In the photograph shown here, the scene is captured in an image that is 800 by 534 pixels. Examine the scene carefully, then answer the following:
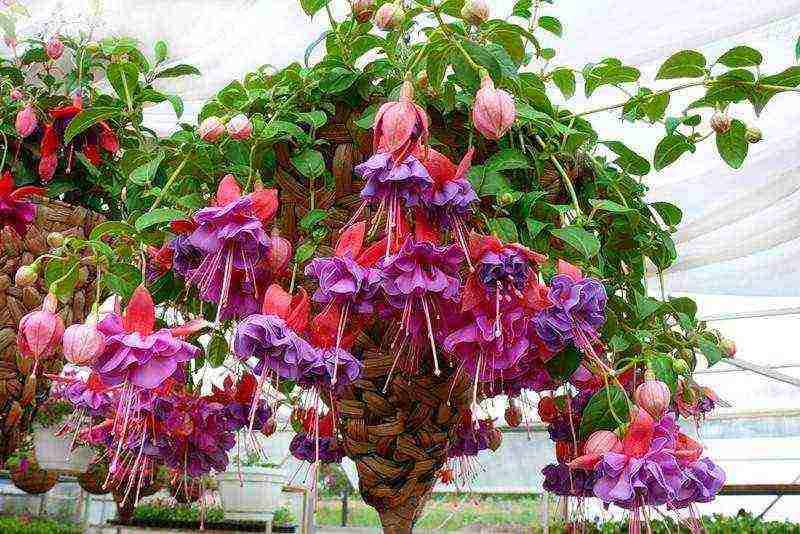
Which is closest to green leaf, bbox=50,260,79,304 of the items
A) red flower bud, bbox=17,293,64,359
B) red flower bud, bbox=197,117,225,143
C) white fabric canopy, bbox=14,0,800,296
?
red flower bud, bbox=17,293,64,359

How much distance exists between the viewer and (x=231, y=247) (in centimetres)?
40

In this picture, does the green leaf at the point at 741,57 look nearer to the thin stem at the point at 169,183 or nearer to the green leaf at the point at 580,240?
the green leaf at the point at 580,240

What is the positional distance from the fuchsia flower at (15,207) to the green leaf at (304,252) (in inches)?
13.2

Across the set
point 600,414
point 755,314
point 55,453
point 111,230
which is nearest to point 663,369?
point 600,414

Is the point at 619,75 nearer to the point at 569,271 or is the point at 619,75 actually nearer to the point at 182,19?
the point at 569,271

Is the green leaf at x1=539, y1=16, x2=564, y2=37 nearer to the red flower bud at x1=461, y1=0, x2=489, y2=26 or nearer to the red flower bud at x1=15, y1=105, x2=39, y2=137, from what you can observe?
the red flower bud at x1=461, y1=0, x2=489, y2=26

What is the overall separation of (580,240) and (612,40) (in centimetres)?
81

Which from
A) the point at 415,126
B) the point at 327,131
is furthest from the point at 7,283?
the point at 415,126

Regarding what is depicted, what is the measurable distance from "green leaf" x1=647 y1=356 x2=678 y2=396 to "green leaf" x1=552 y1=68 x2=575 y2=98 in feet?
0.87

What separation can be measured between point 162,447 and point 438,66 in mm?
380

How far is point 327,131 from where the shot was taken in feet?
Result: 1.56

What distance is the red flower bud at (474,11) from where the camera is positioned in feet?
1.34

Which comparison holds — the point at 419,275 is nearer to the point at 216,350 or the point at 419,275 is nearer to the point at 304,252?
the point at 304,252

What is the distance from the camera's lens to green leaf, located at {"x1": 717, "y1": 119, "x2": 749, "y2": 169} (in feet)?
1.69
